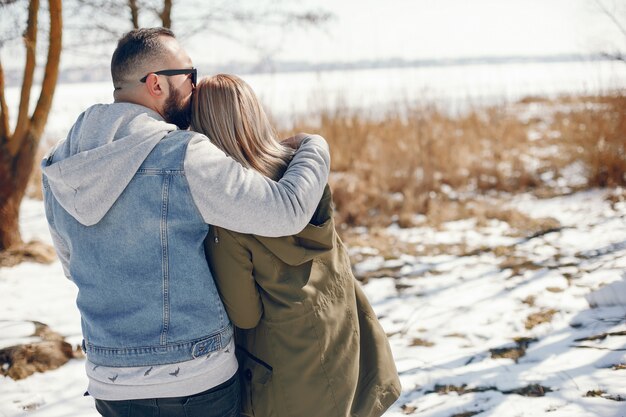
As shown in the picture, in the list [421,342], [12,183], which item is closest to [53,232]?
[421,342]

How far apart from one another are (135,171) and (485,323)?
2.74 meters

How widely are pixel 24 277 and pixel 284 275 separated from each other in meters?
3.46

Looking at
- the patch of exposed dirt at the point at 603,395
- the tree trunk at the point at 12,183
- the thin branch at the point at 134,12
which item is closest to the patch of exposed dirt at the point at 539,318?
the patch of exposed dirt at the point at 603,395

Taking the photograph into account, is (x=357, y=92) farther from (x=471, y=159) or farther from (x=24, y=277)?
(x=24, y=277)

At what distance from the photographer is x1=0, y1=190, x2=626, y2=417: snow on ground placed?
2.62 metres

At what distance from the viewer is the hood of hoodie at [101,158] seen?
1265 millimetres

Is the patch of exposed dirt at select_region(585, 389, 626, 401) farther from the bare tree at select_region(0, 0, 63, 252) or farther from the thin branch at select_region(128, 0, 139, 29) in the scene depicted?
the thin branch at select_region(128, 0, 139, 29)

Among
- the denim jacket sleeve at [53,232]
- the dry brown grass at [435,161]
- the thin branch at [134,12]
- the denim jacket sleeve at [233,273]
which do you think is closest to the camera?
the denim jacket sleeve at [233,273]

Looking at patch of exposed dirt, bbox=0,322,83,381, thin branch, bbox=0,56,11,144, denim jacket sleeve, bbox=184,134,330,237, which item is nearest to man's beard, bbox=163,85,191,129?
denim jacket sleeve, bbox=184,134,330,237

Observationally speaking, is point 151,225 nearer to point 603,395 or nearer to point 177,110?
point 177,110

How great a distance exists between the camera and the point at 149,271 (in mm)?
1325

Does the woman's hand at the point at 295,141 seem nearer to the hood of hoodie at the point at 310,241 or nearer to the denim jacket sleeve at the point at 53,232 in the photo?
the hood of hoodie at the point at 310,241

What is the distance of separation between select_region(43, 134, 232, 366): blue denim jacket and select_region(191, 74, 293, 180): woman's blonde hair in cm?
20

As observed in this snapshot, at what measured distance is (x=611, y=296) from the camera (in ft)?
11.4
